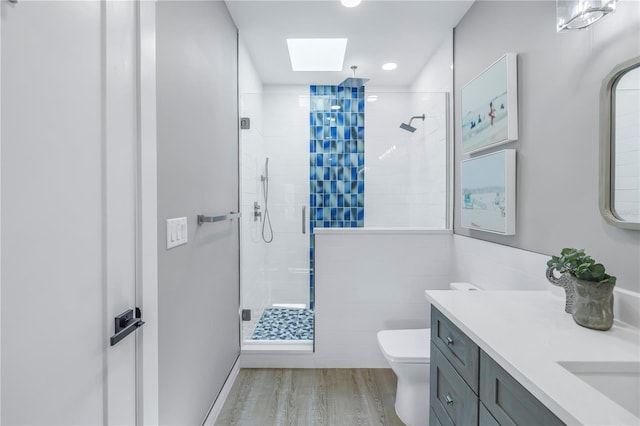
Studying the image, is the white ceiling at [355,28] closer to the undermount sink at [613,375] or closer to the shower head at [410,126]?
the shower head at [410,126]

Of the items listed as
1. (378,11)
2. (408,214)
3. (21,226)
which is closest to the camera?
(21,226)

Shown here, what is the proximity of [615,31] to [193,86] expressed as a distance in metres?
1.68

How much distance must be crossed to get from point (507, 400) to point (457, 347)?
1.00ft

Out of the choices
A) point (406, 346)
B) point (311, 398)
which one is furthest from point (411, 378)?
point (311, 398)

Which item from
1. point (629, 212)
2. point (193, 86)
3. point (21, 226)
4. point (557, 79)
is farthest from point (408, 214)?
point (21, 226)

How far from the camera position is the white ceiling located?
2082 mm

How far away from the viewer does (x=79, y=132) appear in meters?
0.76

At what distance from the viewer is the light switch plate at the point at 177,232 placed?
126 cm

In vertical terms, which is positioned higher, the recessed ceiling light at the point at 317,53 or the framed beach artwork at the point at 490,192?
the recessed ceiling light at the point at 317,53

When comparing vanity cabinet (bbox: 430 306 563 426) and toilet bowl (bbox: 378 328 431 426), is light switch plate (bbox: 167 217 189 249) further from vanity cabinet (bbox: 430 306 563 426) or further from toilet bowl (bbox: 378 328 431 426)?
toilet bowl (bbox: 378 328 431 426)

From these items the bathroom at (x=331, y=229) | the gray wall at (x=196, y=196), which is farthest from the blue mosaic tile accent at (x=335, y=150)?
the gray wall at (x=196, y=196)

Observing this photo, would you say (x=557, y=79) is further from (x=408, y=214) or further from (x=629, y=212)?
(x=408, y=214)

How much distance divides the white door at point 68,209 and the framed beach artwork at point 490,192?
5.52 feet

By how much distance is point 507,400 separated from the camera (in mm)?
823
